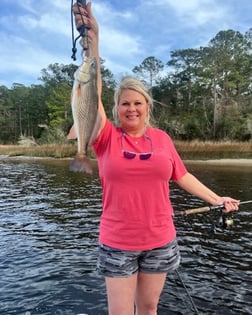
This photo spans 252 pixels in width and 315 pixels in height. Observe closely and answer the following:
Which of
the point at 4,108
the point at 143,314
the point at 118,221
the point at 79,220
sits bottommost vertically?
the point at 79,220

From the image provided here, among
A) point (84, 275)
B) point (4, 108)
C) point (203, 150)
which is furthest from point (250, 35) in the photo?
point (4, 108)

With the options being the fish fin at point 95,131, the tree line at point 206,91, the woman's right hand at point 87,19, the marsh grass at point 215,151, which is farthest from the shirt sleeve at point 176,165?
the tree line at point 206,91

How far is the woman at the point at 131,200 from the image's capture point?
9.03ft

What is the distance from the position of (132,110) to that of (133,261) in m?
1.18

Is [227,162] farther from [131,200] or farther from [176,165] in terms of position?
[131,200]

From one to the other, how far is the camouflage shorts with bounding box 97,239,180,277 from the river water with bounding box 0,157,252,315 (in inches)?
101

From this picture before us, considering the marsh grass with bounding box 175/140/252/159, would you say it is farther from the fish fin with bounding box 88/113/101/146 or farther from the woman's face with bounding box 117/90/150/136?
the fish fin with bounding box 88/113/101/146

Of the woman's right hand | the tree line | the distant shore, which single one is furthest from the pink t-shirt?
the tree line

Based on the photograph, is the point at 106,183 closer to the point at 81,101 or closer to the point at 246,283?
the point at 81,101

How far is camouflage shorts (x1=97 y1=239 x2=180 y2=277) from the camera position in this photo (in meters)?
2.79

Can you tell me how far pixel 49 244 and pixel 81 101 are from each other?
6.50 metres

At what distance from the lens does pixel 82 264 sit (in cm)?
709

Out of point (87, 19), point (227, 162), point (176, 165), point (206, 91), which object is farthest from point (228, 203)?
point (206, 91)

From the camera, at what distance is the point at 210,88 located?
55062 millimetres
